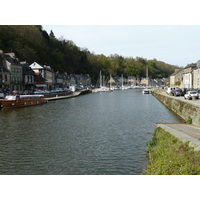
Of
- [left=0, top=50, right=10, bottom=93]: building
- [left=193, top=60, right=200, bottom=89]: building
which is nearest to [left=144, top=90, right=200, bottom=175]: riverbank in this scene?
[left=193, top=60, right=200, bottom=89]: building

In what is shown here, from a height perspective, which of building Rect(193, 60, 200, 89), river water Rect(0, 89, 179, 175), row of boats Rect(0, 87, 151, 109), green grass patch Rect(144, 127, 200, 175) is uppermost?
building Rect(193, 60, 200, 89)

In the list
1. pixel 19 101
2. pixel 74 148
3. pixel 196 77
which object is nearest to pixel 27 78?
pixel 19 101

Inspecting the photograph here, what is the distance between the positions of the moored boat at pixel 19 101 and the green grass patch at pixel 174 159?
32.1 meters

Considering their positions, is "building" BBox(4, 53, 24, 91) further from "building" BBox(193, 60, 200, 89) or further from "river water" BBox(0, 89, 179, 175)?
"building" BBox(193, 60, 200, 89)

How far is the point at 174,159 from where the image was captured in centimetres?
1085

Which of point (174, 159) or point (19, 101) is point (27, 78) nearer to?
point (19, 101)

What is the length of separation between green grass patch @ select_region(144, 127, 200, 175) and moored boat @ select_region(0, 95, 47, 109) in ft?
105

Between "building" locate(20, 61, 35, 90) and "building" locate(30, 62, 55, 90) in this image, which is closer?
"building" locate(20, 61, 35, 90)

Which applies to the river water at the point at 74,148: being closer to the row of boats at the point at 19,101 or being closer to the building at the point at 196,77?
the row of boats at the point at 19,101

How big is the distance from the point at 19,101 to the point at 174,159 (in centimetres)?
3666

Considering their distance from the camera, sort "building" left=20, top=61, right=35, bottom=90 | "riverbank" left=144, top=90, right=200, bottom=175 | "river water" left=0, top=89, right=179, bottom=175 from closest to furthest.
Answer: "riverbank" left=144, top=90, right=200, bottom=175 → "river water" left=0, top=89, right=179, bottom=175 → "building" left=20, top=61, right=35, bottom=90

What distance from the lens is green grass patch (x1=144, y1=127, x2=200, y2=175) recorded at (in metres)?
9.77

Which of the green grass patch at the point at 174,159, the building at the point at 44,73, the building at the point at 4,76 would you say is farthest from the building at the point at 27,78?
the green grass patch at the point at 174,159

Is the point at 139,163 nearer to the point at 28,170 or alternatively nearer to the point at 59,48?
the point at 28,170
